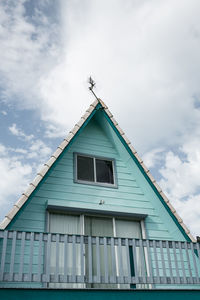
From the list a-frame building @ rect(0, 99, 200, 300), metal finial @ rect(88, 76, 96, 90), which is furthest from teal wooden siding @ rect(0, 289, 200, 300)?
metal finial @ rect(88, 76, 96, 90)

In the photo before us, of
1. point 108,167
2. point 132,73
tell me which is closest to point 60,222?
point 108,167

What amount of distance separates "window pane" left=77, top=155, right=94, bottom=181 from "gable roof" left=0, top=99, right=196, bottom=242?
1162 mm

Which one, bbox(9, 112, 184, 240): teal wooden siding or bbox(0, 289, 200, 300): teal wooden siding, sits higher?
bbox(9, 112, 184, 240): teal wooden siding

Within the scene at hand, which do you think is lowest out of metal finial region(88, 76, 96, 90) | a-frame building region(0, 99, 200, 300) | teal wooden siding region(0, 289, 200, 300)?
teal wooden siding region(0, 289, 200, 300)

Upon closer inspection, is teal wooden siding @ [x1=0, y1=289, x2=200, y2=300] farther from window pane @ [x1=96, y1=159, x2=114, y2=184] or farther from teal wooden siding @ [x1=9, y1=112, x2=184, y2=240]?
window pane @ [x1=96, y1=159, x2=114, y2=184]

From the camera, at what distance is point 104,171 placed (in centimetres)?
849

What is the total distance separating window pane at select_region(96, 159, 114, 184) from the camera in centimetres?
835

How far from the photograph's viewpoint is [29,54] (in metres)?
9.20

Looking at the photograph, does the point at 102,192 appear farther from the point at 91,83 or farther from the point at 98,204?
the point at 91,83

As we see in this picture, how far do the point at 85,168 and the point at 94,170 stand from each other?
0.88 feet

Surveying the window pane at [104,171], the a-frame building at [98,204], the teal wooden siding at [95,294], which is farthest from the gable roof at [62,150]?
the teal wooden siding at [95,294]

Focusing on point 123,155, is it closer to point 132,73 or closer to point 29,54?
point 132,73

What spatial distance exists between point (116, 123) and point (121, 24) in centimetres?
268

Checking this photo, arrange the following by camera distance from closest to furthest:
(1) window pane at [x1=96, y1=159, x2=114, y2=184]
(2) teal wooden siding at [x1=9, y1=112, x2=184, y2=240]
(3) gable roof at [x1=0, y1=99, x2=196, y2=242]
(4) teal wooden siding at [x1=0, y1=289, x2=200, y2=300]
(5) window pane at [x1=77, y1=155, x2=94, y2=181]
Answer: (4) teal wooden siding at [x1=0, y1=289, x2=200, y2=300], (3) gable roof at [x1=0, y1=99, x2=196, y2=242], (2) teal wooden siding at [x1=9, y1=112, x2=184, y2=240], (5) window pane at [x1=77, y1=155, x2=94, y2=181], (1) window pane at [x1=96, y1=159, x2=114, y2=184]
